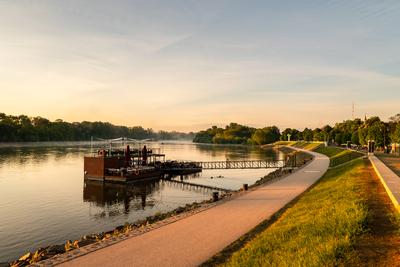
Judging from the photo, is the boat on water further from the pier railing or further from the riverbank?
the riverbank

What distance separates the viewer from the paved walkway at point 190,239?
1343 centimetres

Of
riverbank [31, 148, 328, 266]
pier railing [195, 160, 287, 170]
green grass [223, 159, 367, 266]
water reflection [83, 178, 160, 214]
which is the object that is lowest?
water reflection [83, 178, 160, 214]

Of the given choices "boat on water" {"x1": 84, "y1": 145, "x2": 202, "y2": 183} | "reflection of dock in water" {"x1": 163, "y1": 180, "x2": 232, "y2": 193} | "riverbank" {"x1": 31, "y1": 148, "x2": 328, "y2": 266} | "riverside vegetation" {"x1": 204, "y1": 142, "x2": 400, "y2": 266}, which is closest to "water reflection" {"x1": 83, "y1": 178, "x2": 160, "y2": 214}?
"boat on water" {"x1": 84, "y1": 145, "x2": 202, "y2": 183}

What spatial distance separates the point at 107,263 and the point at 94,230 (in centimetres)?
1451

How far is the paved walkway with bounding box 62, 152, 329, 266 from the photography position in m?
13.4

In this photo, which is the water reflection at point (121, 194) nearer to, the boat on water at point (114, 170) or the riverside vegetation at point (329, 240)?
the boat on water at point (114, 170)

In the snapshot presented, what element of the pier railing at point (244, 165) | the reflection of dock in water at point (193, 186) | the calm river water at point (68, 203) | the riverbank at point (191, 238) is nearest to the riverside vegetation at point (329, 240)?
the riverbank at point (191, 238)

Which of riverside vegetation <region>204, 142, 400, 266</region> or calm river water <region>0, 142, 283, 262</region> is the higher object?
riverside vegetation <region>204, 142, 400, 266</region>

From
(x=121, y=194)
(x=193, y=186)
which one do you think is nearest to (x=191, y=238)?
(x=121, y=194)

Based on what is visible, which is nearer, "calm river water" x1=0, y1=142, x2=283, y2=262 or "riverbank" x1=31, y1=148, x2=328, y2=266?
"riverbank" x1=31, y1=148, x2=328, y2=266

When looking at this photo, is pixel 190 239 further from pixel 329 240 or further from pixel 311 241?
pixel 329 240

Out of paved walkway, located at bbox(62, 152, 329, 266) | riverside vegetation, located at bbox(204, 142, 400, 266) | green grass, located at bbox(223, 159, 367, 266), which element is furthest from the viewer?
paved walkway, located at bbox(62, 152, 329, 266)

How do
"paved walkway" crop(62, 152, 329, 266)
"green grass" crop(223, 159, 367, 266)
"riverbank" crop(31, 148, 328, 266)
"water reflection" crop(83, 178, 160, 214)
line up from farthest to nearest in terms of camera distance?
"water reflection" crop(83, 178, 160, 214) → "riverbank" crop(31, 148, 328, 266) → "paved walkway" crop(62, 152, 329, 266) → "green grass" crop(223, 159, 367, 266)

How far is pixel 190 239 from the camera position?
16.1 m
